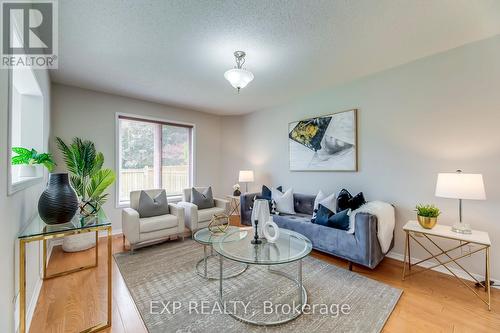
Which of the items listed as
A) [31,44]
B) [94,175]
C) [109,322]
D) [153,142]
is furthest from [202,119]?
[109,322]

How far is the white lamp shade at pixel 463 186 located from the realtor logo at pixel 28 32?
11.5 feet

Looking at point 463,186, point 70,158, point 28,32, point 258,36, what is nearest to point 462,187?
point 463,186

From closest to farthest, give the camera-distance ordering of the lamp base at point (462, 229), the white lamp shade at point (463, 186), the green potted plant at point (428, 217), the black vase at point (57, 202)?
the black vase at point (57, 202) → the white lamp shade at point (463, 186) → the lamp base at point (462, 229) → the green potted plant at point (428, 217)

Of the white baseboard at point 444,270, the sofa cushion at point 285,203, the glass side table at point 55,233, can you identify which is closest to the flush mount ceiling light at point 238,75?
the glass side table at point 55,233

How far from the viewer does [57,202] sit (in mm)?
1595

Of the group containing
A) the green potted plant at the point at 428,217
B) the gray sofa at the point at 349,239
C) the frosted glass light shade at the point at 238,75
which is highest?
the frosted glass light shade at the point at 238,75

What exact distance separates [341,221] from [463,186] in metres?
1.17

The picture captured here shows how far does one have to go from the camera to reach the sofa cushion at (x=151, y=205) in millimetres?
3318

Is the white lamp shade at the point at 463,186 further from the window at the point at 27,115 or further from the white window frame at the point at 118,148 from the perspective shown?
the white window frame at the point at 118,148

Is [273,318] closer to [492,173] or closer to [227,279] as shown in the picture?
[227,279]

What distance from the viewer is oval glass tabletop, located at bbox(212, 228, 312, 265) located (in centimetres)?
181

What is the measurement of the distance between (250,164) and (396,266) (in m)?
3.27

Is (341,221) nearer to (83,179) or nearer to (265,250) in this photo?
(265,250)

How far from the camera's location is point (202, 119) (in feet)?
16.6
